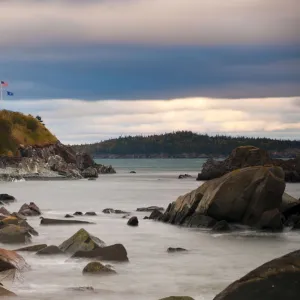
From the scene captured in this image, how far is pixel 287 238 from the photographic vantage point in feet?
122

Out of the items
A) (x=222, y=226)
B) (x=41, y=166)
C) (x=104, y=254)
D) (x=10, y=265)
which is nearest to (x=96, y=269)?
(x=10, y=265)

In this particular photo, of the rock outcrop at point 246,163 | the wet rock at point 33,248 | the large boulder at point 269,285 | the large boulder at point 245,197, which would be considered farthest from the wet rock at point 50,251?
the rock outcrop at point 246,163

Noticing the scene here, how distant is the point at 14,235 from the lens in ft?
107

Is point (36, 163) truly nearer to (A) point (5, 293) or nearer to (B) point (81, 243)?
(B) point (81, 243)

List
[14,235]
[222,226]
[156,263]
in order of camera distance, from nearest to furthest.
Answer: [156,263] < [14,235] < [222,226]

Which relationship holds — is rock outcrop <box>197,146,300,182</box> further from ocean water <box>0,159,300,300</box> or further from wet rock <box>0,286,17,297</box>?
wet rock <box>0,286,17,297</box>


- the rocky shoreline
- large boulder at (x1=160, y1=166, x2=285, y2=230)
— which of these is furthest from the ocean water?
the rocky shoreline

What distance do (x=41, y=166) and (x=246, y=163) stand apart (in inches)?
2768

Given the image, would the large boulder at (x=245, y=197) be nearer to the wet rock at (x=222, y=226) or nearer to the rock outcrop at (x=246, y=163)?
the wet rock at (x=222, y=226)

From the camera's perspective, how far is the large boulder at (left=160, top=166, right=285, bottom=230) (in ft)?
129

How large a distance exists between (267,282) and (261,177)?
84.6 feet

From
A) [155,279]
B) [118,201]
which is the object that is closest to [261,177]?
[155,279]

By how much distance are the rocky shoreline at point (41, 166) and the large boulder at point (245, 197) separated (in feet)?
392

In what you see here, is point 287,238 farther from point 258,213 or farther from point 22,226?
point 22,226
